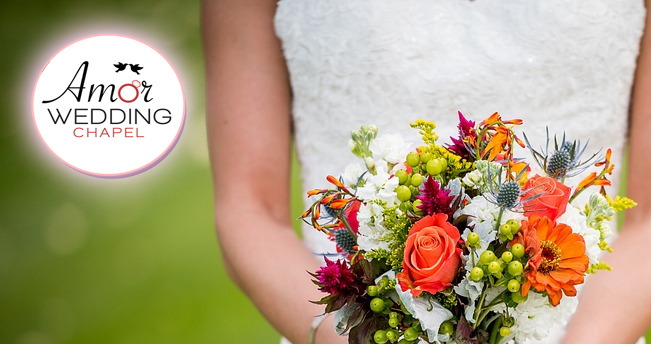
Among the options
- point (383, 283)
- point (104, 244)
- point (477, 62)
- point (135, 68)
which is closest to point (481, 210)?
point (383, 283)

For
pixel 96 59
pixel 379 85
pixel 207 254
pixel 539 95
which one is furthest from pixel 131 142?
pixel 207 254

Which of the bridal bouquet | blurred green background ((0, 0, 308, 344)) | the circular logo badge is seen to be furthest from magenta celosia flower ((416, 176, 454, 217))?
blurred green background ((0, 0, 308, 344))

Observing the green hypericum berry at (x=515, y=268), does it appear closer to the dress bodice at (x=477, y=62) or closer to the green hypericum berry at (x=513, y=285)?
the green hypericum berry at (x=513, y=285)

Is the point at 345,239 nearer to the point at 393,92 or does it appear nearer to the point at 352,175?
the point at 352,175

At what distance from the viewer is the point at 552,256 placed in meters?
0.77

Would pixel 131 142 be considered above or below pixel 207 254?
above

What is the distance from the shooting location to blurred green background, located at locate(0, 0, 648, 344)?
2.86 metres

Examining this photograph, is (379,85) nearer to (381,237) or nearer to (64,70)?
(381,237)

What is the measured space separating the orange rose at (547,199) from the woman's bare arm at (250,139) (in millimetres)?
549

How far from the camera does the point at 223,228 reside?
1.34 meters

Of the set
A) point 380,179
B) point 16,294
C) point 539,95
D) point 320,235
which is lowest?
point 16,294

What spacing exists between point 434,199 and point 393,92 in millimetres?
532

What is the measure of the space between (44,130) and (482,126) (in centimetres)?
119

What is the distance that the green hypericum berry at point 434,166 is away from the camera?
0.79m
